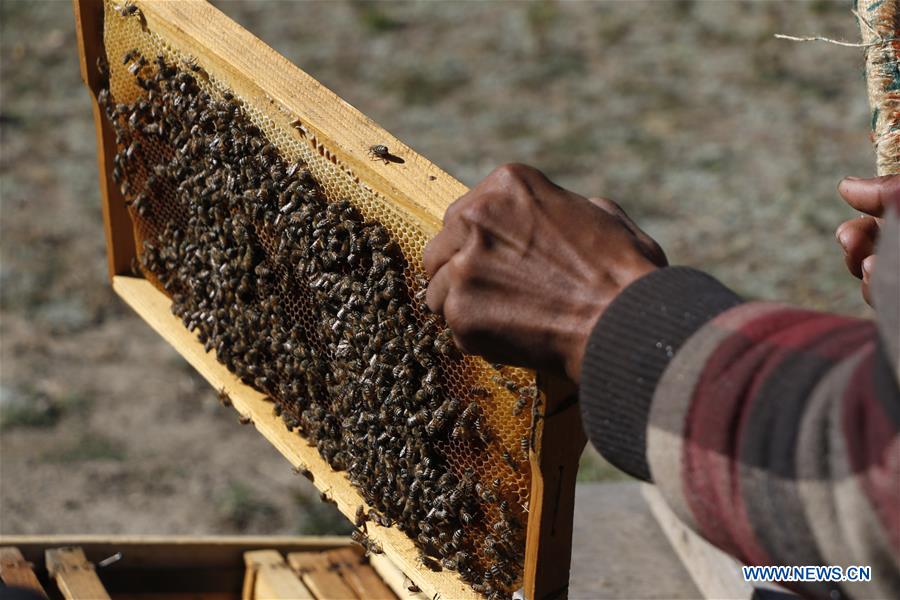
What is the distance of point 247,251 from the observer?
2.95 m

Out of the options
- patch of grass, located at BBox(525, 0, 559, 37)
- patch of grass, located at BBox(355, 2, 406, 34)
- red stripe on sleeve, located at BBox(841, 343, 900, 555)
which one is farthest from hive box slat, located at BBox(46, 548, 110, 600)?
patch of grass, located at BBox(525, 0, 559, 37)

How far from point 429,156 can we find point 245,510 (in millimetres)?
4122

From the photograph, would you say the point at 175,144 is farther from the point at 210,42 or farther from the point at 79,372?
the point at 79,372

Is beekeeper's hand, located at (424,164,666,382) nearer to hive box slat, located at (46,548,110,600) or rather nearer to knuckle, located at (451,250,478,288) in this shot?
knuckle, located at (451,250,478,288)

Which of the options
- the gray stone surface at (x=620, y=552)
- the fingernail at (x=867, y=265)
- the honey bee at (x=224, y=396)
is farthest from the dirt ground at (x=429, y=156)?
the fingernail at (x=867, y=265)

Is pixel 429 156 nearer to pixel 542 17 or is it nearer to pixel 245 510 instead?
pixel 542 17

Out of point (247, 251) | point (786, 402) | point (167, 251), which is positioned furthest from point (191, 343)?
point (786, 402)

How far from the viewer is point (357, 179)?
2.52 m

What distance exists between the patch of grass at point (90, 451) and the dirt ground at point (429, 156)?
1cm

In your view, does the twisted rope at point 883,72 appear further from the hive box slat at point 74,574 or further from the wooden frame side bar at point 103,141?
the hive box slat at point 74,574

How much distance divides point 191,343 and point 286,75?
3.52 feet

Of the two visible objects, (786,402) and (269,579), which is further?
(269,579)

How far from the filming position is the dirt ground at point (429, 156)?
20.2 ft

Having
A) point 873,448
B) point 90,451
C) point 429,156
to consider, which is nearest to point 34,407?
point 90,451
